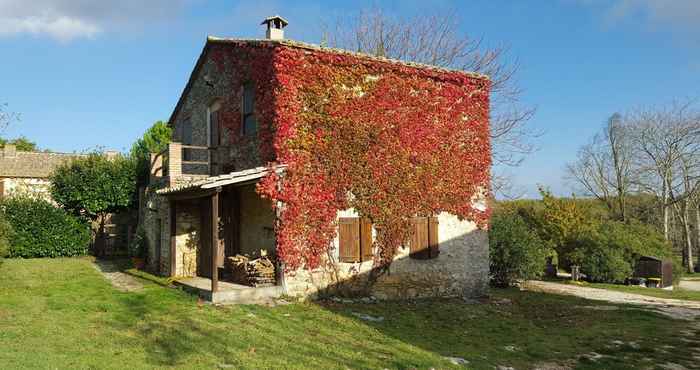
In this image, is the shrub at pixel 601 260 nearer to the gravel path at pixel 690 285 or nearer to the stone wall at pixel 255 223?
the gravel path at pixel 690 285

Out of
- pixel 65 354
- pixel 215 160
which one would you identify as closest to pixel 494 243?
pixel 215 160

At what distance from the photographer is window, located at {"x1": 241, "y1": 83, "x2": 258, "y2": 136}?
542 inches

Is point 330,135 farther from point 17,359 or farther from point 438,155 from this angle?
point 17,359

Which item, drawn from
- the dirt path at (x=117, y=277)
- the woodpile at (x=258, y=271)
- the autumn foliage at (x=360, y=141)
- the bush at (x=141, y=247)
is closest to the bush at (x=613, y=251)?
the autumn foliage at (x=360, y=141)

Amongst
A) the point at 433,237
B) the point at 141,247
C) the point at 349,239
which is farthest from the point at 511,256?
the point at 141,247

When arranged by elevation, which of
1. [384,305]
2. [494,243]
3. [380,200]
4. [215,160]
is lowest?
[384,305]

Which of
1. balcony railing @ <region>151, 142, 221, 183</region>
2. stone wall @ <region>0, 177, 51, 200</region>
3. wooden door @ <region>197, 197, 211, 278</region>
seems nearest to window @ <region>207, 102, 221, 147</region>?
balcony railing @ <region>151, 142, 221, 183</region>

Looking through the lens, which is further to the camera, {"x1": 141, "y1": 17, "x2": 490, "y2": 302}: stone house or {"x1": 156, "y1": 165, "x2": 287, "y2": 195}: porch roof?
{"x1": 141, "y1": 17, "x2": 490, "y2": 302}: stone house

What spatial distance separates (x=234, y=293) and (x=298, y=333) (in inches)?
105

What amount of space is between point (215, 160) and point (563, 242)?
1828 cm

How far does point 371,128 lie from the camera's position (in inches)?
525

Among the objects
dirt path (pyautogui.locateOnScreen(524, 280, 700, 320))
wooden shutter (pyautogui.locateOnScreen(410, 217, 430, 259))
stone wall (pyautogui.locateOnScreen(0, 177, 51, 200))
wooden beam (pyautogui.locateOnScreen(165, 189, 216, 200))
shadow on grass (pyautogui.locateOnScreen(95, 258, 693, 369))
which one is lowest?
dirt path (pyautogui.locateOnScreen(524, 280, 700, 320))

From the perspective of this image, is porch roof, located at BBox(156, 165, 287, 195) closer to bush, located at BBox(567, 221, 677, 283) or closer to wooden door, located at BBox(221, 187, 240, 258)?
wooden door, located at BBox(221, 187, 240, 258)

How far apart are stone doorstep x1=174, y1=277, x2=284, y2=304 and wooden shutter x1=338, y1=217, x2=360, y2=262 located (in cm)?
192
